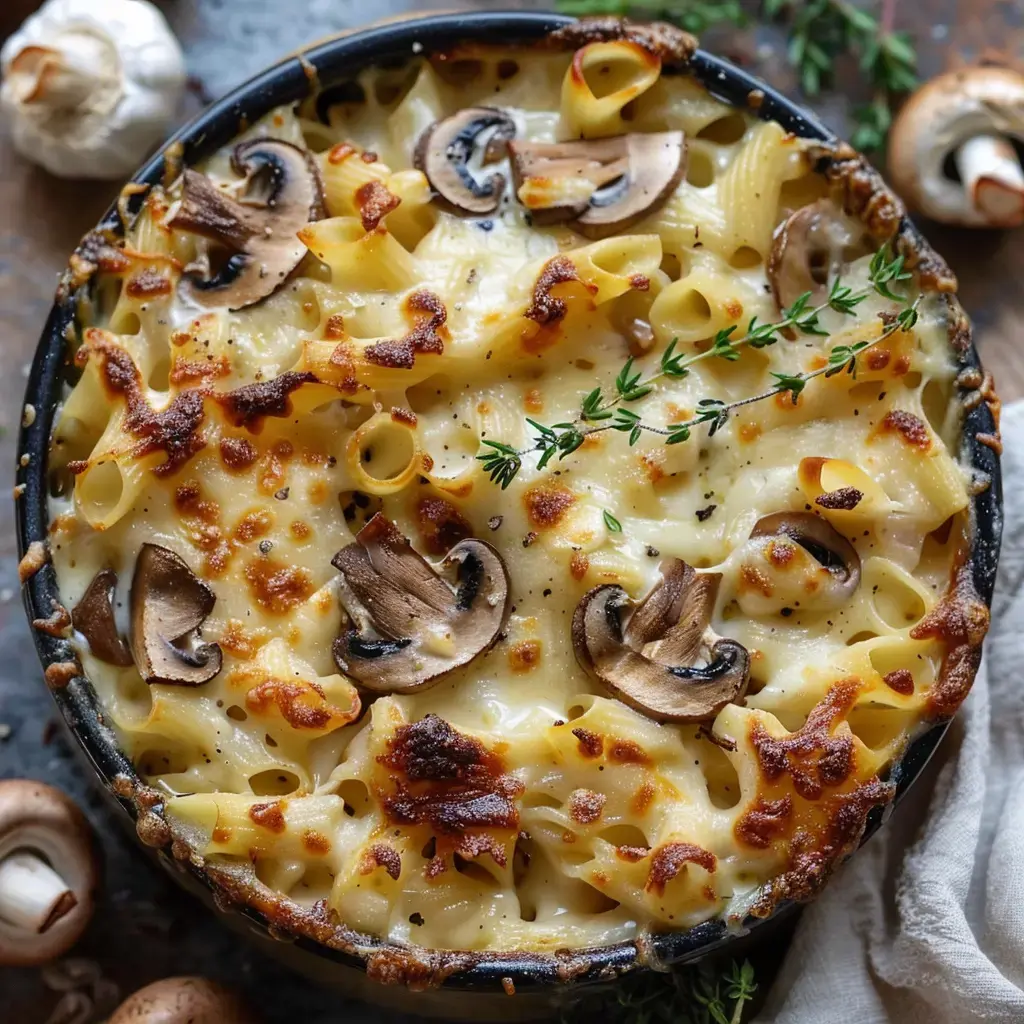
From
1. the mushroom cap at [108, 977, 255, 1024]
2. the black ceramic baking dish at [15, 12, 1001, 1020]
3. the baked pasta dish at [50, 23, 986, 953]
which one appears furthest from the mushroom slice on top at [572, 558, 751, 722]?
Result: the mushroom cap at [108, 977, 255, 1024]

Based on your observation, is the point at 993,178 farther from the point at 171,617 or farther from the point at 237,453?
the point at 171,617

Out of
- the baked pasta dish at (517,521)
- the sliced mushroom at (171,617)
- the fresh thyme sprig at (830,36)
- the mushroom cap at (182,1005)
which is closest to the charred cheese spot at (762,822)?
the baked pasta dish at (517,521)

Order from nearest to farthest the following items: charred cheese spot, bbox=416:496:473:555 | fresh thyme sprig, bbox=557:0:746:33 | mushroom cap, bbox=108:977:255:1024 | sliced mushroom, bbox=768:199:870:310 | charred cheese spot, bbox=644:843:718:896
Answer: charred cheese spot, bbox=644:843:718:896, charred cheese spot, bbox=416:496:473:555, sliced mushroom, bbox=768:199:870:310, mushroom cap, bbox=108:977:255:1024, fresh thyme sprig, bbox=557:0:746:33

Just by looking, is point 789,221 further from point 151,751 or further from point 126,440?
point 151,751

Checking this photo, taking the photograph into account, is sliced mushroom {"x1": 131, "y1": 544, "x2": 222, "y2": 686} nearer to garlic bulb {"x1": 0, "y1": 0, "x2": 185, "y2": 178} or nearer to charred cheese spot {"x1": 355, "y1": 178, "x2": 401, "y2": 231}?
charred cheese spot {"x1": 355, "y1": 178, "x2": 401, "y2": 231}

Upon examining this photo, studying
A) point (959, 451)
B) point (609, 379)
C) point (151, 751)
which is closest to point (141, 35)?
point (609, 379)

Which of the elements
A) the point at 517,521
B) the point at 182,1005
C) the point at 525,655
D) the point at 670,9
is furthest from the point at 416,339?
the point at 182,1005
